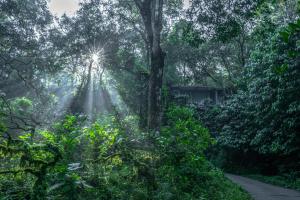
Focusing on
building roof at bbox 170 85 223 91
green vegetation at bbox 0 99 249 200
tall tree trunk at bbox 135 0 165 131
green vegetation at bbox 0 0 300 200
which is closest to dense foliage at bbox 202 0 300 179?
green vegetation at bbox 0 0 300 200

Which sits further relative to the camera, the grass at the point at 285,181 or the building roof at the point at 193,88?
the building roof at the point at 193,88

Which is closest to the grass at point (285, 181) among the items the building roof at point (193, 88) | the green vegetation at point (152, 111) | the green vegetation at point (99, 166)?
the green vegetation at point (152, 111)

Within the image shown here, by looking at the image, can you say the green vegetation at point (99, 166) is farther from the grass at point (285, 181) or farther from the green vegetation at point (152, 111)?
the grass at point (285, 181)

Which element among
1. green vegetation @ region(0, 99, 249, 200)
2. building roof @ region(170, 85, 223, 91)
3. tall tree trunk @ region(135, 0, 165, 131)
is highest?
building roof @ region(170, 85, 223, 91)

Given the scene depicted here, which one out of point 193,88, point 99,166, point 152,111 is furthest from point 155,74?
point 193,88

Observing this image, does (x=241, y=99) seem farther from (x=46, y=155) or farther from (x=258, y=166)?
(x=46, y=155)

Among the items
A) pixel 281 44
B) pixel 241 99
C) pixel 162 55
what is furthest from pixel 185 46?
pixel 162 55

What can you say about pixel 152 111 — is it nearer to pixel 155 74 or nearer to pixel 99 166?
pixel 155 74

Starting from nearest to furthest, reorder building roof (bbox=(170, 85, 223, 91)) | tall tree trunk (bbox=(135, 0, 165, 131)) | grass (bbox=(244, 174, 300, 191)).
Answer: tall tree trunk (bbox=(135, 0, 165, 131)) → grass (bbox=(244, 174, 300, 191)) → building roof (bbox=(170, 85, 223, 91))

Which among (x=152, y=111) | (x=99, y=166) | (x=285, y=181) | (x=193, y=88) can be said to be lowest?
(x=285, y=181)

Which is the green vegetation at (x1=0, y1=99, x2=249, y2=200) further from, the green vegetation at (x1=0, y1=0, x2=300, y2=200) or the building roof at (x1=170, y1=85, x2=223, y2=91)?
the building roof at (x1=170, y1=85, x2=223, y2=91)

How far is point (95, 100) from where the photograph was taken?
37.2m

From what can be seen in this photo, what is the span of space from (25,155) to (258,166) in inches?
775

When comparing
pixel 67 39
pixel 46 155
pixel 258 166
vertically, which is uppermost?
pixel 67 39
